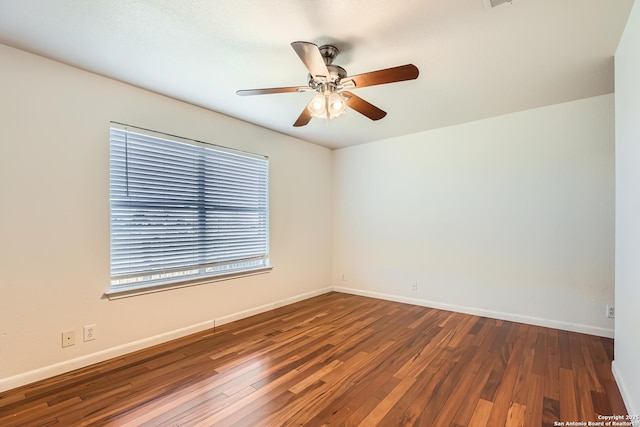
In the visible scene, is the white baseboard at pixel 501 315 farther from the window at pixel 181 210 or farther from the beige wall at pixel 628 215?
the window at pixel 181 210

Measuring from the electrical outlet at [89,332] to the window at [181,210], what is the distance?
0.31 m

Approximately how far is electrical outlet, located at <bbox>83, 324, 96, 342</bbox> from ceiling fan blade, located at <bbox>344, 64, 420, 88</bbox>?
285 centimetres

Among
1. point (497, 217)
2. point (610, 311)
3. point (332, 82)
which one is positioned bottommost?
point (610, 311)

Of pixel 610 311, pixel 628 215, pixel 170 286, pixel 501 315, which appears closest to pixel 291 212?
pixel 170 286

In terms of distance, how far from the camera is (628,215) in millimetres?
1940

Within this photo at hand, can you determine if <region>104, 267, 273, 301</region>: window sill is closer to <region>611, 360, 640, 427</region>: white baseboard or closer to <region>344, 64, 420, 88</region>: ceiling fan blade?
<region>344, 64, 420, 88</region>: ceiling fan blade

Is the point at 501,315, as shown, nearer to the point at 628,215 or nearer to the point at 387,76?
the point at 628,215

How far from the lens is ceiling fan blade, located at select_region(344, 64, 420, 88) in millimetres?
1812

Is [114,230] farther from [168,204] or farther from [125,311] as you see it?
[125,311]

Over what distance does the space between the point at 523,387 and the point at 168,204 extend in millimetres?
3405

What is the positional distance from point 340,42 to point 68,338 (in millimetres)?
3089

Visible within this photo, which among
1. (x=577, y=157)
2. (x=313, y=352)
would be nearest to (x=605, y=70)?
(x=577, y=157)

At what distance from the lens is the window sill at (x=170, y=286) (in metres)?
2.66

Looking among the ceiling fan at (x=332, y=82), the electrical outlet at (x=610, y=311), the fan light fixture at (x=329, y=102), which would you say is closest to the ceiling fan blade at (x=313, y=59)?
the ceiling fan at (x=332, y=82)
